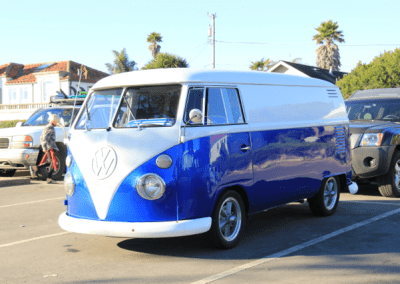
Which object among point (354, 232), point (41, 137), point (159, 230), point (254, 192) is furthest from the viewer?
point (41, 137)

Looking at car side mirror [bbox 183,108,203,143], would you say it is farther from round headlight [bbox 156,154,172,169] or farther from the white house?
the white house

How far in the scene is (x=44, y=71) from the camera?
6159 centimetres

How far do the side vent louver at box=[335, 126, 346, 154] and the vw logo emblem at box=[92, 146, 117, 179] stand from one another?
399cm

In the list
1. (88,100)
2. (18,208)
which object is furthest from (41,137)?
(88,100)

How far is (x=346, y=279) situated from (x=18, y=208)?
269 inches

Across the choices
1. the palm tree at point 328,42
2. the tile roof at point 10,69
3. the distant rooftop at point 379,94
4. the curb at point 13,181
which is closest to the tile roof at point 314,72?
the palm tree at point 328,42

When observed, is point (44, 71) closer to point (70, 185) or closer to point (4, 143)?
point (4, 143)

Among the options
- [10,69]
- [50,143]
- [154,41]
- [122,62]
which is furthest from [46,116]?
[10,69]

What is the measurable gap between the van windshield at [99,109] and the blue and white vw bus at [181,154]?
0.02m

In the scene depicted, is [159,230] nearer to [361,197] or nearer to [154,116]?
[154,116]

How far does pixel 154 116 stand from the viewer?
19.8 feet

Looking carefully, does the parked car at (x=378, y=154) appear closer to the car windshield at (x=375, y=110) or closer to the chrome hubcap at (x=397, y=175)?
the chrome hubcap at (x=397, y=175)

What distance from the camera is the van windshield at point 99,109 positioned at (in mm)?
6254

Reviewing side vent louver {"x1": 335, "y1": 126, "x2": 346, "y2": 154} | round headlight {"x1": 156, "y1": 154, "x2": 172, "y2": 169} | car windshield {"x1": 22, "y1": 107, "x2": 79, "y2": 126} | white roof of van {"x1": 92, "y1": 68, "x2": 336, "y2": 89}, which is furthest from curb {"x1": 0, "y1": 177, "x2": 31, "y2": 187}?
round headlight {"x1": 156, "y1": 154, "x2": 172, "y2": 169}
